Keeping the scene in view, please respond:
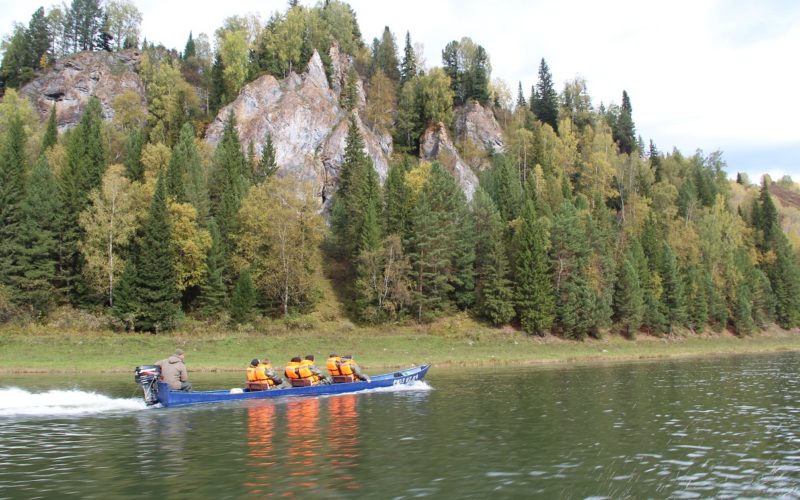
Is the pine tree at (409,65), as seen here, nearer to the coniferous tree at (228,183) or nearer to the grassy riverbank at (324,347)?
the coniferous tree at (228,183)

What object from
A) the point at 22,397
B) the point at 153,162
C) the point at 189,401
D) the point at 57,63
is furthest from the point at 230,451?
the point at 57,63

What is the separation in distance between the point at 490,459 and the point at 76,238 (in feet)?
243

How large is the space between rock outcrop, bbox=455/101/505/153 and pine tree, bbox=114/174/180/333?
91.5 metres

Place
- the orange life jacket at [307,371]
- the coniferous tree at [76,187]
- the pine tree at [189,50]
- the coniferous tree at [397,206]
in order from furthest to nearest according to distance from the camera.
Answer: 1. the pine tree at [189,50]
2. the coniferous tree at [397,206]
3. the coniferous tree at [76,187]
4. the orange life jacket at [307,371]

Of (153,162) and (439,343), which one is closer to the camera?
(439,343)

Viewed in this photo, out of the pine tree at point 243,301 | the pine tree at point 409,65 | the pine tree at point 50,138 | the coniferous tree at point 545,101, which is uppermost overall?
the pine tree at point 409,65

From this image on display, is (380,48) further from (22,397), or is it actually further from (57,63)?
(22,397)

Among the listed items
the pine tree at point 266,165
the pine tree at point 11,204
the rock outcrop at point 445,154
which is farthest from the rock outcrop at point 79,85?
the rock outcrop at point 445,154

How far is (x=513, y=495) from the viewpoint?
13.6 meters

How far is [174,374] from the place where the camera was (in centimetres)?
3125

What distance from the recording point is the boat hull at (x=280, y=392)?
30359 mm

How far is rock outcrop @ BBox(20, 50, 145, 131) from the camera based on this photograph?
133 meters

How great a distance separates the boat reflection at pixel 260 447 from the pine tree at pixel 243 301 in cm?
4062

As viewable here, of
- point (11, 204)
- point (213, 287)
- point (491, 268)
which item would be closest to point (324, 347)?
point (213, 287)
